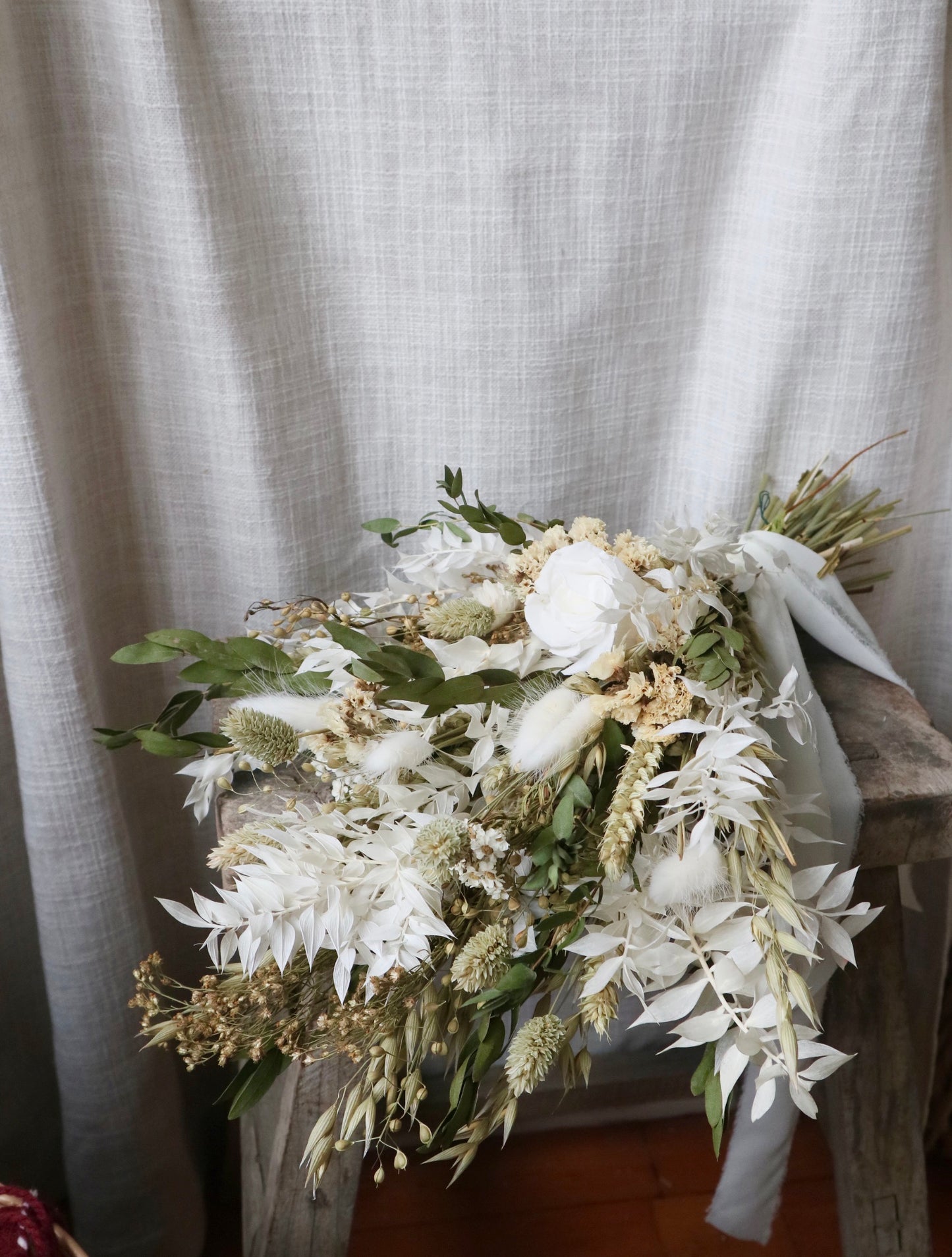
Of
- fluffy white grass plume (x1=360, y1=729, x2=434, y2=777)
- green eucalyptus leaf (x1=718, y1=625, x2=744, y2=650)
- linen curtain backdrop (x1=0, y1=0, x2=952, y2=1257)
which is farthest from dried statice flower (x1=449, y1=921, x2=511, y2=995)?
linen curtain backdrop (x1=0, y1=0, x2=952, y2=1257)

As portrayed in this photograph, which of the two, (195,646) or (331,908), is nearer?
(331,908)

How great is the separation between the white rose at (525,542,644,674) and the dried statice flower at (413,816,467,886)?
0.37 ft

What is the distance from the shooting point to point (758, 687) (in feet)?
2.05

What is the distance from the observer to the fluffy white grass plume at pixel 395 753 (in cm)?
58

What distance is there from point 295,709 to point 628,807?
227mm

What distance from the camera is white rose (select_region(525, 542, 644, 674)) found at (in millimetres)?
572

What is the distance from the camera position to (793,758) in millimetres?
656

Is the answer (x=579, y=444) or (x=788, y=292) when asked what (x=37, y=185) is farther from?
(x=788, y=292)

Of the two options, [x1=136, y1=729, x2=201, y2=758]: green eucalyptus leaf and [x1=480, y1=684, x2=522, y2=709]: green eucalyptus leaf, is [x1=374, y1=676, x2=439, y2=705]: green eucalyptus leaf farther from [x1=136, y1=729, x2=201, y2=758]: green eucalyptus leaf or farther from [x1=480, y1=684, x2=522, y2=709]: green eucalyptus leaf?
[x1=136, y1=729, x2=201, y2=758]: green eucalyptus leaf

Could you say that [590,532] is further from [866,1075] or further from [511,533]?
[866,1075]

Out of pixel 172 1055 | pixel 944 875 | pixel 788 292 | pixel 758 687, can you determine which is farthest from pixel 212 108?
pixel 944 875

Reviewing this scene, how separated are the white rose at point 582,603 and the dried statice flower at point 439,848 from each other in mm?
112

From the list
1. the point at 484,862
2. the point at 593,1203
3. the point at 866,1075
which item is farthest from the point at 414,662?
the point at 593,1203

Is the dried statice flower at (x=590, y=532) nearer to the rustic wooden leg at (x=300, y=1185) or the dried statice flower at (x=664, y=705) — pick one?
the dried statice flower at (x=664, y=705)
